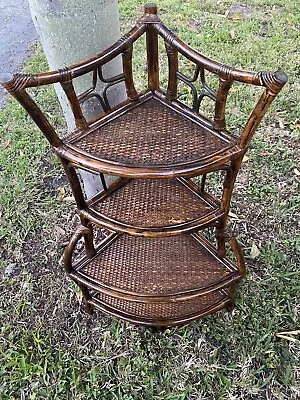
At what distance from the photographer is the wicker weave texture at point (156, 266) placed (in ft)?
4.75

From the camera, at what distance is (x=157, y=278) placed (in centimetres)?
149

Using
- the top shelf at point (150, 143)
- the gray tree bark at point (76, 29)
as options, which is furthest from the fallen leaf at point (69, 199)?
the top shelf at point (150, 143)

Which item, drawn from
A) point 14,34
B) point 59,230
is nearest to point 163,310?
point 59,230

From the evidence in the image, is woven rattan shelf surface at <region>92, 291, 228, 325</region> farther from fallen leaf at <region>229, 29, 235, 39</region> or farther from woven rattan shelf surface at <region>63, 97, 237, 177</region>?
fallen leaf at <region>229, 29, 235, 39</region>

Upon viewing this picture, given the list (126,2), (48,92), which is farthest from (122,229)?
(126,2)

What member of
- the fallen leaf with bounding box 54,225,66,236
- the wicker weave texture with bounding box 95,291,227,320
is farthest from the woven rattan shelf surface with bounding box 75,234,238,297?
the fallen leaf with bounding box 54,225,66,236

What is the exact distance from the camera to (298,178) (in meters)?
2.11

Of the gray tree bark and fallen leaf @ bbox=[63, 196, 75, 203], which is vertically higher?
the gray tree bark

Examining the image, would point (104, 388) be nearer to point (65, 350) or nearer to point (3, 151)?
point (65, 350)

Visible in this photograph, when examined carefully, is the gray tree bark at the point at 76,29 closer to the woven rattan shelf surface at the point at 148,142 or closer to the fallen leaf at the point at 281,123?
the woven rattan shelf surface at the point at 148,142

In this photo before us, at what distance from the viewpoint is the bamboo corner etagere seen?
1.05 meters

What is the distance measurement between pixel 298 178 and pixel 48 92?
1507 millimetres

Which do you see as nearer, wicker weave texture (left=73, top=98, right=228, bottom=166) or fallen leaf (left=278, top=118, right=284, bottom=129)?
wicker weave texture (left=73, top=98, right=228, bottom=166)

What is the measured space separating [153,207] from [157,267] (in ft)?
1.01
